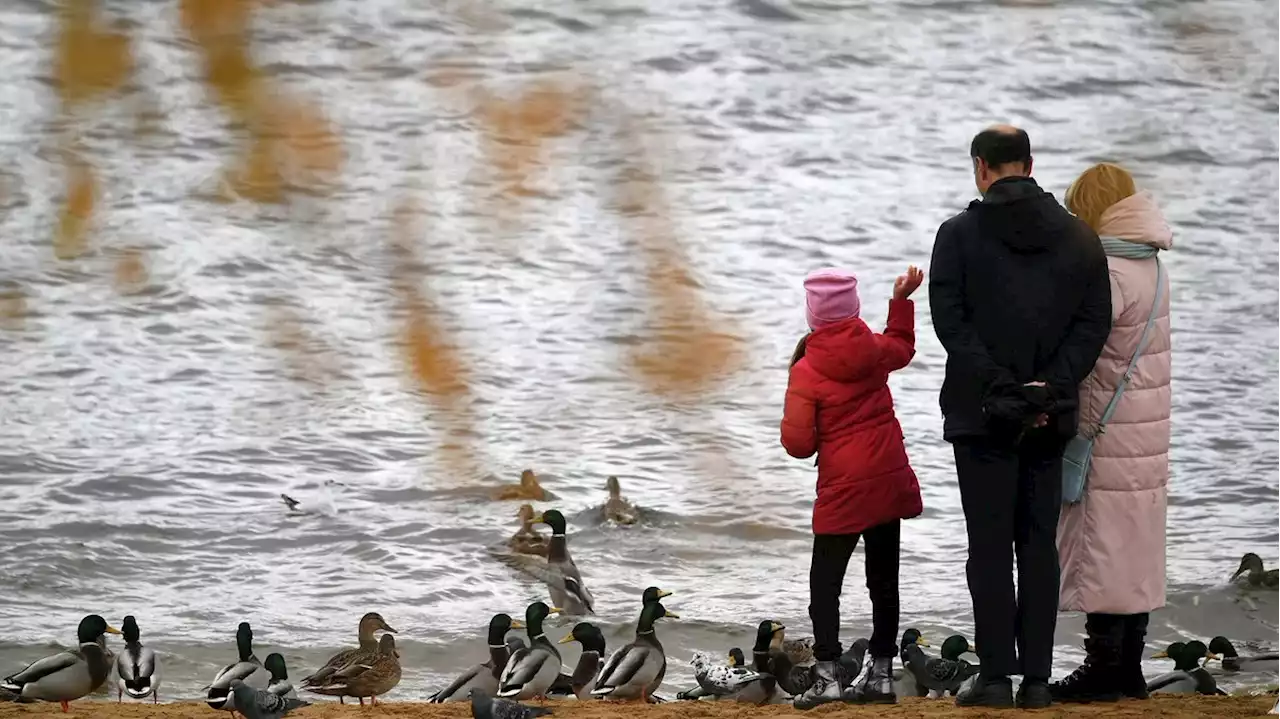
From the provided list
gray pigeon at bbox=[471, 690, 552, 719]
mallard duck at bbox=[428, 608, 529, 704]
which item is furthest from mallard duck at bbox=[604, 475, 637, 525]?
gray pigeon at bbox=[471, 690, 552, 719]

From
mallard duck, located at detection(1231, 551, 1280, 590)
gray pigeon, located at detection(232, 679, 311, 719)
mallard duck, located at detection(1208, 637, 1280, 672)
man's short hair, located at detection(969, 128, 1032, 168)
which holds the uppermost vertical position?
man's short hair, located at detection(969, 128, 1032, 168)

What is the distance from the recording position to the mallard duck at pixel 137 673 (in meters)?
6.71

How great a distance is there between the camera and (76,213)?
732 inches

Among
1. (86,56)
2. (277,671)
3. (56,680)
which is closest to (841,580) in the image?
(277,671)

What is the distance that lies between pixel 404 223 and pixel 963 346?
49.4ft

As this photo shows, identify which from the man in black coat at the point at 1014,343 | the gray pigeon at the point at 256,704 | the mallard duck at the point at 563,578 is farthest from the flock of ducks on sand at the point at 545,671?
the man in black coat at the point at 1014,343

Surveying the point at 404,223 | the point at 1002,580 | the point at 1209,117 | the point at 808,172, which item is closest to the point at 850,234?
the point at 808,172

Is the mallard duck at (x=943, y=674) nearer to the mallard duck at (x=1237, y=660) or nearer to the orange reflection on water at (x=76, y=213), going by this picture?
the mallard duck at (x=1237, y=660)

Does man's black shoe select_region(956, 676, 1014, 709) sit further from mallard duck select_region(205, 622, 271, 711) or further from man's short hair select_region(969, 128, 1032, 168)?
mallard duck select_region(205, 622, 271, 711)

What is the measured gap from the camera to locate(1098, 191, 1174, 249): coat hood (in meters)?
4.51

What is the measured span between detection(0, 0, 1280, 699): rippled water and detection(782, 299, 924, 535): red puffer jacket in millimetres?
3150

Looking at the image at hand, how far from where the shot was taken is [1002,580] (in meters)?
4.45

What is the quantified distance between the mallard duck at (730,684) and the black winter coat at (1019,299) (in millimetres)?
2130

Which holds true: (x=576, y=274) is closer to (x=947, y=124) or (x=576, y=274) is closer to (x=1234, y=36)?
(x=947, y=124)
